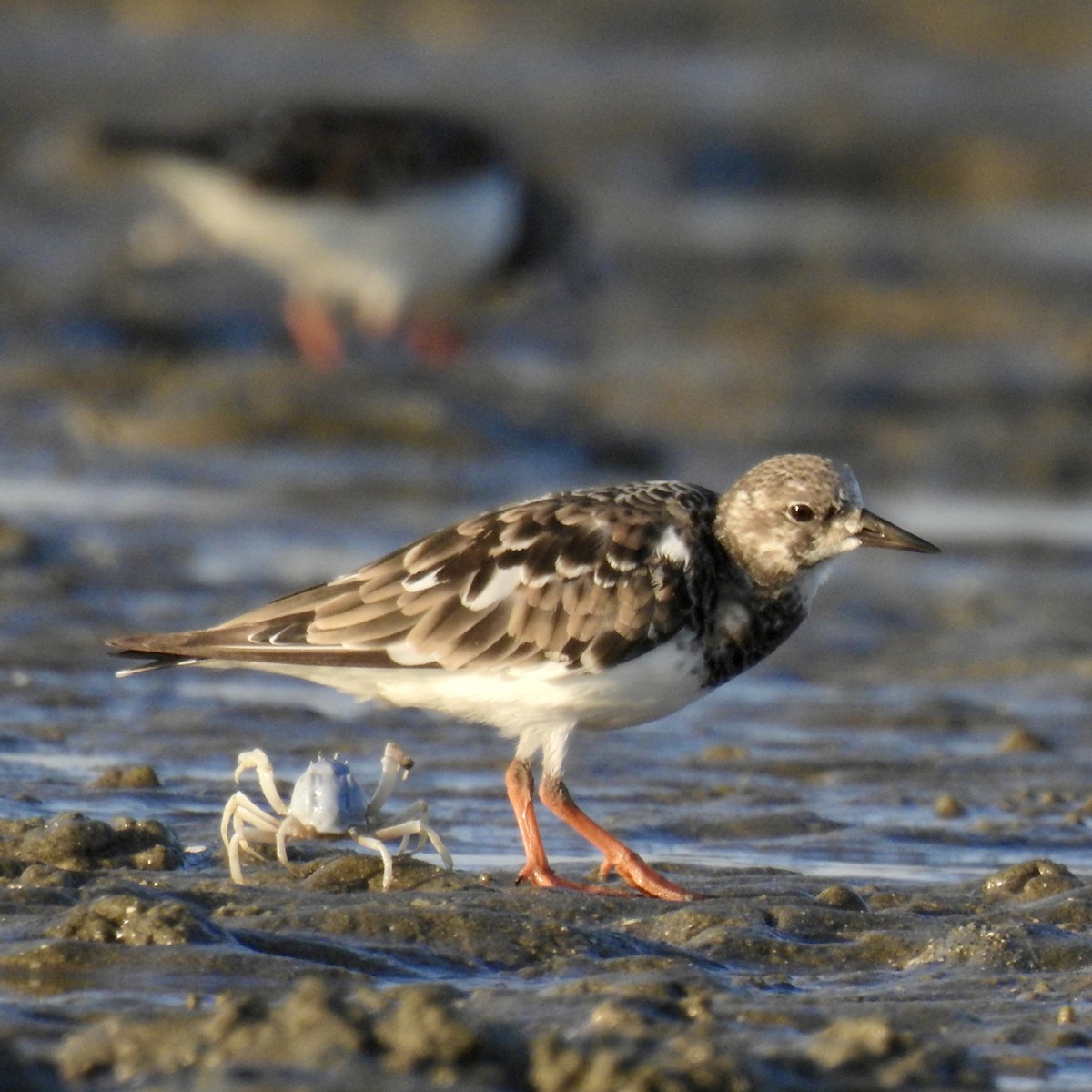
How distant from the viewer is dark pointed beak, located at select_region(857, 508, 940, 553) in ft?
16.1

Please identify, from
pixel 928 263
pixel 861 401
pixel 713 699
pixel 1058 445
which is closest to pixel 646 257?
pixel 928 263

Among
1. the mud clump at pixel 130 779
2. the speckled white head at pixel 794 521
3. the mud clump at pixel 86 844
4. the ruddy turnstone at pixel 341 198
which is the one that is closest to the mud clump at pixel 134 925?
the mud clump at pixel 86 844

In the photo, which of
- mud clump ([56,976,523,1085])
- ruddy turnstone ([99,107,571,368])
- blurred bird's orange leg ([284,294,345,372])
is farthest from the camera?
blurred bird's orange leg ([284,294,345,372])

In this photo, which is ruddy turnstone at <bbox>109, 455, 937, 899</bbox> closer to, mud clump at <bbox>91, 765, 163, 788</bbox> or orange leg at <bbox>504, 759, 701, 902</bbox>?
orange leg at <bbox>504, 759, 701, 902</bbox>

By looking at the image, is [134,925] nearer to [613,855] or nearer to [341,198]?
[613,855]

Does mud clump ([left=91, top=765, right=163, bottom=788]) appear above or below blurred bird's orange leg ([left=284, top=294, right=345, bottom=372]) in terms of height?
below

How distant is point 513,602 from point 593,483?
5.10 metres

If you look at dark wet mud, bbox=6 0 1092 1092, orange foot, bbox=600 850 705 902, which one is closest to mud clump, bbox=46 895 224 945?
dark wet mud, bbox=6 0 1092 1092

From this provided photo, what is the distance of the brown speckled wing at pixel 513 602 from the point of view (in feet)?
15.3

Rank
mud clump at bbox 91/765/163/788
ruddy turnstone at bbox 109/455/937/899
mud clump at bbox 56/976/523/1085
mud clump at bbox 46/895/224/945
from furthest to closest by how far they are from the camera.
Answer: mud clump at bbox 91/765/163/788
ruddy turnstone at bbox 109/455/937/899
mud clump at bbox 46/895/224/945
mud clump at bbox 56/976/523/1085

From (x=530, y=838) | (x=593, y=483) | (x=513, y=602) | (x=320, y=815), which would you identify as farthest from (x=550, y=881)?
(x=593, y=483)

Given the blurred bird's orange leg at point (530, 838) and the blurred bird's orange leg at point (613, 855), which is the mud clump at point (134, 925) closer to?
the blurred bird's orange leg at point (530, 838)

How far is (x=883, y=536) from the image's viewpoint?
4.93m

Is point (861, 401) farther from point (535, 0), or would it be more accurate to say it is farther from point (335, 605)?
point (535, 0)
